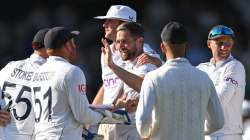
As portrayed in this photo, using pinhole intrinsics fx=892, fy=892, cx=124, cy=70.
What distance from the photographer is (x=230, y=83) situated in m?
7.98

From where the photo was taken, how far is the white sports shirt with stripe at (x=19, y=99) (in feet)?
24.7

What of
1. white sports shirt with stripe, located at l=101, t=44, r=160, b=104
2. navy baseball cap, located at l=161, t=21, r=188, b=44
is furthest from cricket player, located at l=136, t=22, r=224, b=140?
white sports shirt with stripe, located at l=101, t=44, r=160, b=104

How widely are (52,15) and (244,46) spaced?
2.90 metres

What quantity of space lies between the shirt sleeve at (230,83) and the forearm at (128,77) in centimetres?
86

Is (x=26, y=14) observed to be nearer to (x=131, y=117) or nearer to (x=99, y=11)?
(x=99, y=11)

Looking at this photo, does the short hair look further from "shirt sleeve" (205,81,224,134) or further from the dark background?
the dark background

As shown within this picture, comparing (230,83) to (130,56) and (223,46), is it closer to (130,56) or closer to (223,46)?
(223,46)

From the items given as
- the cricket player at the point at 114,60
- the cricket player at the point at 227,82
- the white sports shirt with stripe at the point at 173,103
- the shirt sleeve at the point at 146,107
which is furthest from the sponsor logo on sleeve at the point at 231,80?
the shirt sleeve at the point at 146,107

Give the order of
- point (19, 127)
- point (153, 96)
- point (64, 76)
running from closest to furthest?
1. point (153, 96)
2. point (64, 76)
3. point (19, 127)

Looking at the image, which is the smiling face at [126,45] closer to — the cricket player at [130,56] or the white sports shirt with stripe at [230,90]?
the cricket player at [130,56]

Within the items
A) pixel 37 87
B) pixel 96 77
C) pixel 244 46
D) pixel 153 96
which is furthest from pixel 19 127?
pixel 244 46

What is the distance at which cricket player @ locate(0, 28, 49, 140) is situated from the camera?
7.54 metres

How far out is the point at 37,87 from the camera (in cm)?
719

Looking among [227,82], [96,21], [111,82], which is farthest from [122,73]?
[96,21]
